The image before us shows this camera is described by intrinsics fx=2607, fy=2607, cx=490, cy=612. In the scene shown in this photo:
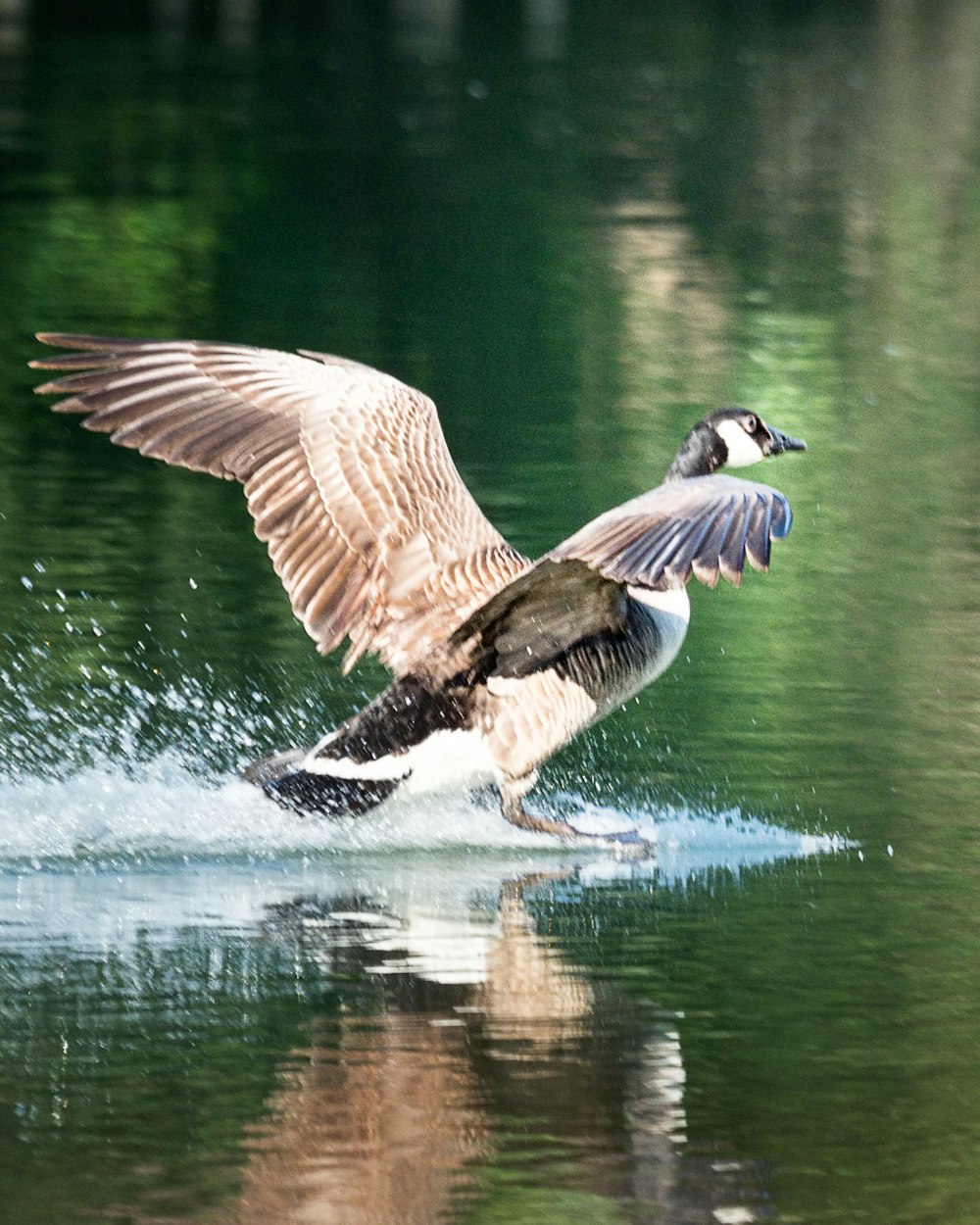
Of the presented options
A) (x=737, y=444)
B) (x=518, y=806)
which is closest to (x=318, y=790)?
(x=518, y=806)

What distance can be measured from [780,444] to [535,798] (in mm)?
1493

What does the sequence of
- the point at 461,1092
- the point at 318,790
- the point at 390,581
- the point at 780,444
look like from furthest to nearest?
the point at 780,444, the point at 390,581, the point at 318,790, the point at 461,1092

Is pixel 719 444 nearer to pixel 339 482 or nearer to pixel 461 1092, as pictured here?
pixel 339 482

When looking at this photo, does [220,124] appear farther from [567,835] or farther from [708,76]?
[567,835]

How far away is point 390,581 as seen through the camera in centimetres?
799

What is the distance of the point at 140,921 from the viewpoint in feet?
21.8

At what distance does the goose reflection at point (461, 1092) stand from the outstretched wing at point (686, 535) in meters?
0.98

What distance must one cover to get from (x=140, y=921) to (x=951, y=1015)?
206cm

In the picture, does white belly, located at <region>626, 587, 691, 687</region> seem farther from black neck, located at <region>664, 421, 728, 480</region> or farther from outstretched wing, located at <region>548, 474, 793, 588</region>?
outstretched wing, located at <region>548, 474, 793, 588</region>

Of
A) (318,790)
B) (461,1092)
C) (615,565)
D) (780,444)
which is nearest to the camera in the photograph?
(461,1092)

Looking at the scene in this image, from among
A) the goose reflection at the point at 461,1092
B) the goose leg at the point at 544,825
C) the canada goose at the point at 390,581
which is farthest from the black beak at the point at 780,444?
the goose reflection at the point at 461,1092

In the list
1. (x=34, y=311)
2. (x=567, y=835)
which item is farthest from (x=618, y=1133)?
(x=34, y=311)

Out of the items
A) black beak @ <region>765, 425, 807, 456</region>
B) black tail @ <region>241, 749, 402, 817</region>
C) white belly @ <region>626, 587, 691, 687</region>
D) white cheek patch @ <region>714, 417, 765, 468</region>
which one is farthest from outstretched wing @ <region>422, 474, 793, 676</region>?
black beak @ <region>765, 425, 807, 456</region>

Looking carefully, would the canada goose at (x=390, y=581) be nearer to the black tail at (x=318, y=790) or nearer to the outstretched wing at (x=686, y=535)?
the black tail at (x=318, y=790)
